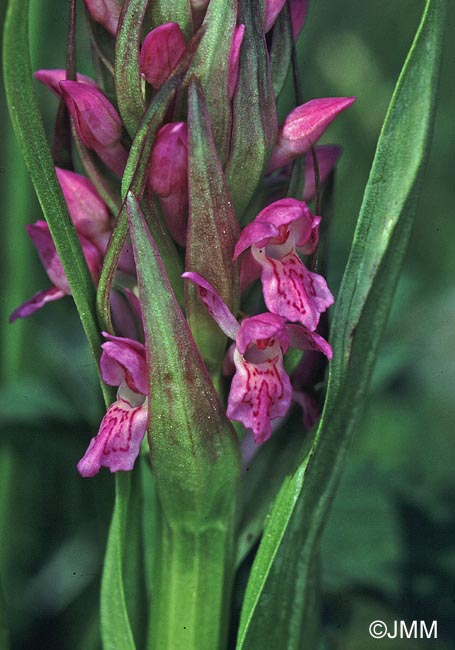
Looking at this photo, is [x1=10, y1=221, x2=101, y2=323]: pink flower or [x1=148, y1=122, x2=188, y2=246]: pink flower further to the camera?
[x1=10, y1=221, x2=101, y2=323]: pink flower

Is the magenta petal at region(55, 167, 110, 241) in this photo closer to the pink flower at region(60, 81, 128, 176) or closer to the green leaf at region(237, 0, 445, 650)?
the pink flower at region(60, 81, 128, 176)

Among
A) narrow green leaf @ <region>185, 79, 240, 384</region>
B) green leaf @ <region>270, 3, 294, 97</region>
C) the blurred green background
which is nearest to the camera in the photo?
narrow green leaf @ <region>185, 79, 240, 384</region>

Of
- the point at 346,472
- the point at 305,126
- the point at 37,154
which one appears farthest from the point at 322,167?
the point at 346,472

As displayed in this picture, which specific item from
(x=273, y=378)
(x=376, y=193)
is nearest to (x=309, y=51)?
(x=376, y=193)

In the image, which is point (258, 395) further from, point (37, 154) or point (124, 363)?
point (37, 154)

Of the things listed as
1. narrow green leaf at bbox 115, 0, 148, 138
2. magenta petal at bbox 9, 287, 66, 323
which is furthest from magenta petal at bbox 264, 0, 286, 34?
magenta petal at bbox 9, 287, 66, 323

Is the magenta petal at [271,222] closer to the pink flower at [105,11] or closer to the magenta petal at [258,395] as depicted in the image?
the magenta petal at [258,395]

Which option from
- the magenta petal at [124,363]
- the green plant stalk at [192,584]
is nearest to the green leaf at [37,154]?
the magenta petal at [124,363]
